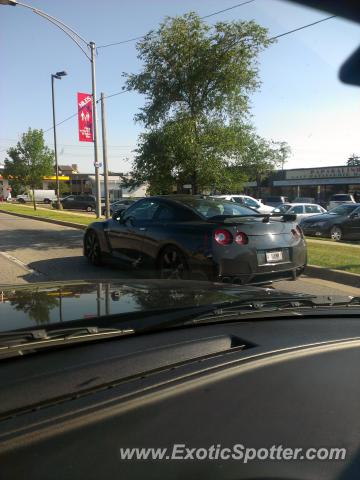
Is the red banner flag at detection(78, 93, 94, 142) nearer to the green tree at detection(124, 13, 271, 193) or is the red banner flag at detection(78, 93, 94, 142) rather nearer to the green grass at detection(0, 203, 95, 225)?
the green grass at detection(0, 203, 95, 225)

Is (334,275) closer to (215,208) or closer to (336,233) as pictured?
(215,208)

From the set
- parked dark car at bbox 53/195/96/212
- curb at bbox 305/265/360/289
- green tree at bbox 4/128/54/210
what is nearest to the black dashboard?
curb at bbox 305/265/360/289

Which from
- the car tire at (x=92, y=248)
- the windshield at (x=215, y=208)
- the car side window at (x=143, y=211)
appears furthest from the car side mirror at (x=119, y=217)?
the windshield at (x=215, y=208)

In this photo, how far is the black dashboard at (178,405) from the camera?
125 centimetres

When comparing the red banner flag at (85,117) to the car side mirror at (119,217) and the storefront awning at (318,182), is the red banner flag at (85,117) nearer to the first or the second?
the car side mirror at (119,217)

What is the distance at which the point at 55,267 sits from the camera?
9.23 m

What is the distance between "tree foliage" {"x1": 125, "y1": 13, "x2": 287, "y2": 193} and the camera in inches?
467

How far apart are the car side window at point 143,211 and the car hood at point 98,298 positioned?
4638mm

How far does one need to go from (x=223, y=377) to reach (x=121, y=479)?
18.5 inches

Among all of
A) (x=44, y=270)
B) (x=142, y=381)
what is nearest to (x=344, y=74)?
(x=142, y=381)

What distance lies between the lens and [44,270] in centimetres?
891

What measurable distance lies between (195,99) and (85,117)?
10198 mm

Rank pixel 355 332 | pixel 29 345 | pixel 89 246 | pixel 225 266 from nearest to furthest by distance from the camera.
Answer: pixel 29 345
pixel 355 332
pixel 225 266
pixel 89 246

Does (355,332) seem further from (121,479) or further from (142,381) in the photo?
(121,479)
